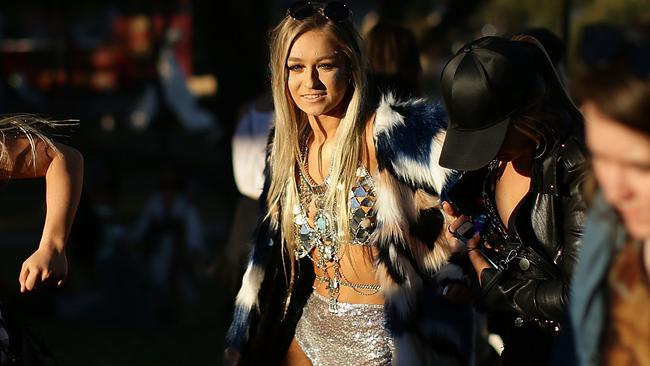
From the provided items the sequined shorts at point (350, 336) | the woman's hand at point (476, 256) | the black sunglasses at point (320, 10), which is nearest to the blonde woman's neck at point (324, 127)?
the black sunglasses at point (320, 10)

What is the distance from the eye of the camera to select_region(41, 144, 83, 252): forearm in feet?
12.6

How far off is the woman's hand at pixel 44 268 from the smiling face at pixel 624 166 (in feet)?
6.30

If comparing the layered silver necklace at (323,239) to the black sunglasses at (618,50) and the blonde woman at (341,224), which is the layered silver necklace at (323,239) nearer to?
the blonde woman at (341,224)

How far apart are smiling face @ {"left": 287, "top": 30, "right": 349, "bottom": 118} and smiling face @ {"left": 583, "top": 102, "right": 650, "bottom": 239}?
2.04m

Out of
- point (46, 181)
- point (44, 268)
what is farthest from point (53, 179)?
point (44, 268)

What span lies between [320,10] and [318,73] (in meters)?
0.25

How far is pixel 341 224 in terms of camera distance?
173 inches

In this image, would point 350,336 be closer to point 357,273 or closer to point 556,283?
point 357,273

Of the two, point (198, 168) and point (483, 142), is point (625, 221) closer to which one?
point (483, 142)

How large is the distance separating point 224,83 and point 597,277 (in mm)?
9341

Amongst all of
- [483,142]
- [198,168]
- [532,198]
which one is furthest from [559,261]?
[198,168]

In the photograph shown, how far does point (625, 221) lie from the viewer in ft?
8.18

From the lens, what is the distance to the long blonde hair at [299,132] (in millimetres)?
4410

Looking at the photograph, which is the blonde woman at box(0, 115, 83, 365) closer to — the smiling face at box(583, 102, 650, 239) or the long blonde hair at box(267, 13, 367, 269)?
the long blonde hair at box(267, 13, 367, 269)
